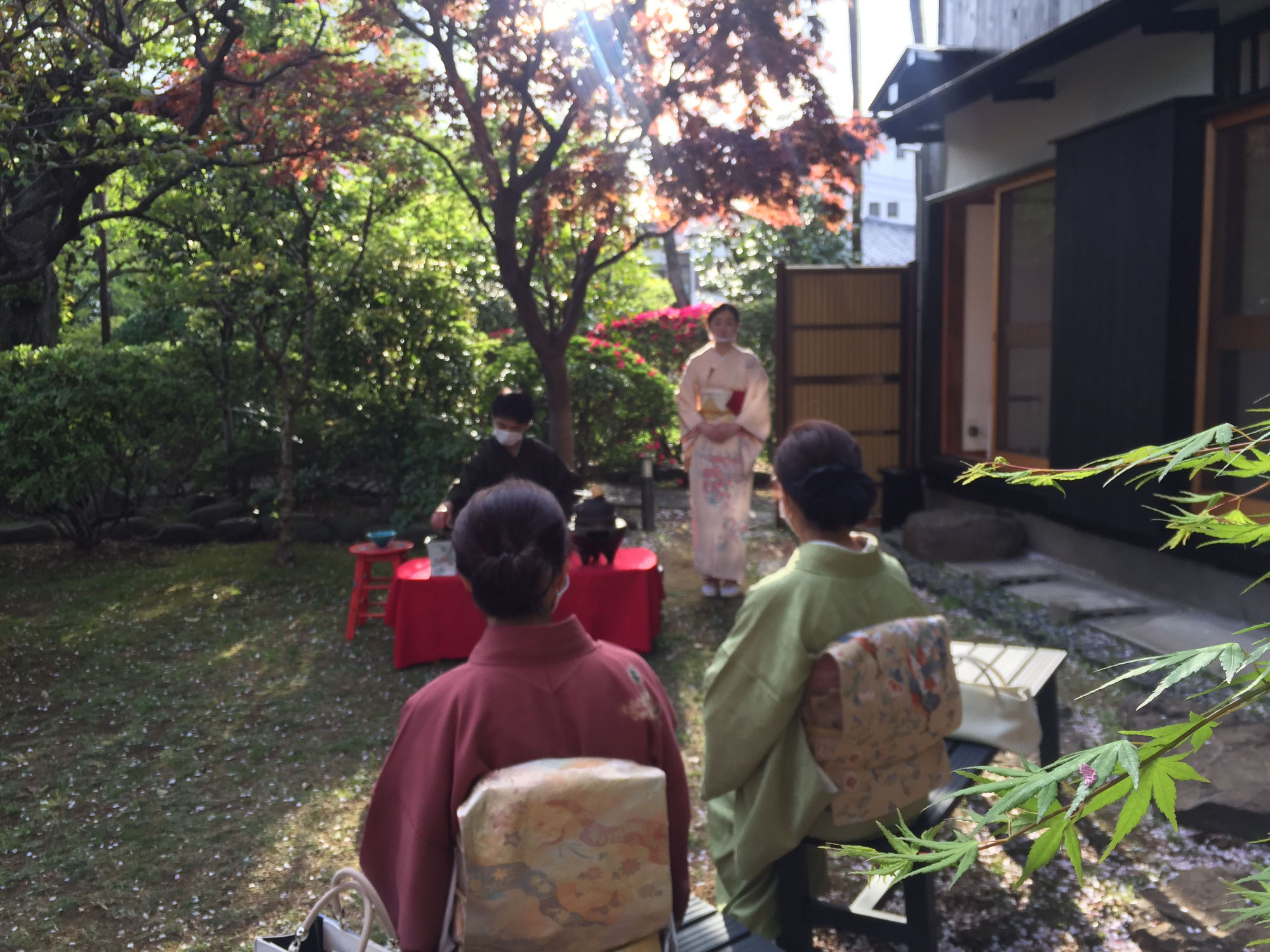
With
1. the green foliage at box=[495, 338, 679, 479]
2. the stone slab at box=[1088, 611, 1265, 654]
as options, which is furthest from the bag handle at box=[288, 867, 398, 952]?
the green foliage at box=[495, 338, 679, 479]

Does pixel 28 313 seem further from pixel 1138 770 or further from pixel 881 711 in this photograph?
pixel 1138 770

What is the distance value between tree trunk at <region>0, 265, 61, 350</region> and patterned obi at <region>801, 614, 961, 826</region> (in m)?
8.91

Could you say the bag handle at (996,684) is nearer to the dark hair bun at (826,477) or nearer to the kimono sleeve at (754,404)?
the dark hair bun at (826,477)

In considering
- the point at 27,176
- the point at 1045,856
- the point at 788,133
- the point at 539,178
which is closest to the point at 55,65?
the point at 27,176

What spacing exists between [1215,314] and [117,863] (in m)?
6.14

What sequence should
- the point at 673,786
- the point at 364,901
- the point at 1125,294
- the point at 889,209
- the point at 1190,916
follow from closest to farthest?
the point at 364,901
the point at 673,786
the point at 1190,916
the point at 1125,294
the point at 889,209

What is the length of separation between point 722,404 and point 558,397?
215cm

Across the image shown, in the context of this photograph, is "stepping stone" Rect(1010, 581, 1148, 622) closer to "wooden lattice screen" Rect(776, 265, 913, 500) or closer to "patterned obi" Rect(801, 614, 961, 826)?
"wooden lattice screen" Rect(776, 265, 913, 500)

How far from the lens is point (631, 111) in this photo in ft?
24.5

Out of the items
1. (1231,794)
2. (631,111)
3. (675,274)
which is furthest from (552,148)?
(675,274)

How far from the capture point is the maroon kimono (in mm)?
1976

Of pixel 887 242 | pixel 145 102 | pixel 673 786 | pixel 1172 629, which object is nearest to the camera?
pixel 673 786

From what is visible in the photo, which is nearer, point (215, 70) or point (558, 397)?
point (215, 70)

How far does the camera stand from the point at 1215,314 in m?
5.80
